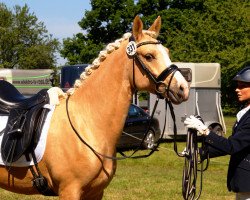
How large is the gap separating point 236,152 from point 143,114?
12622mm

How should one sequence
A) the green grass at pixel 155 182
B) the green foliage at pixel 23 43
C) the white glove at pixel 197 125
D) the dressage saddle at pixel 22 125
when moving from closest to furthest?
the white glove at pixel 197 125 < the dressage saddle at pixel 22 125 < the green grass at pixel 155 182 < the green foliage at pixel 23 43

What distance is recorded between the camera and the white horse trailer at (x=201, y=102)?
19.2 metres

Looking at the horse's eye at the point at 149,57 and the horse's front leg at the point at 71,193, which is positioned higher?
the horse's eye at the point at 149,57

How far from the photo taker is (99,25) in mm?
46344

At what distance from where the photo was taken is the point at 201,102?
779 inches

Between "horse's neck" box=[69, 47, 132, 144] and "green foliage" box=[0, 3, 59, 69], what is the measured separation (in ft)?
167

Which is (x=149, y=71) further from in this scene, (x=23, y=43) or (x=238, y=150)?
(x=23, y=43)

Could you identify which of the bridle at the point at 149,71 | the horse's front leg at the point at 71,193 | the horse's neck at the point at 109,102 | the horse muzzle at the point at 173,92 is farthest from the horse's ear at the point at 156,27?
the horse's front leg at the point at 71,193

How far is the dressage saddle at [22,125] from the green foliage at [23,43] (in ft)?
166

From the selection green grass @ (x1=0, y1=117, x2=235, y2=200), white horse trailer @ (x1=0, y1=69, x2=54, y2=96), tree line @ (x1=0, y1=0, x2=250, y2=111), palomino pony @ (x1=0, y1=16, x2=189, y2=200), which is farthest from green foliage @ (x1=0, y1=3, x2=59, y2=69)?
palomino pony @ (x1=0, y1=16, x2=189, y2=200)

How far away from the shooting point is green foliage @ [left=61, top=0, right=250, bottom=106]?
32625 mm

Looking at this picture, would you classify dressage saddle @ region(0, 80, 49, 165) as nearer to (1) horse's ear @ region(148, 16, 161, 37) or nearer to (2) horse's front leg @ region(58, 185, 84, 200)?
(2) horse's front leg @ region(58, 185, 84, 200)

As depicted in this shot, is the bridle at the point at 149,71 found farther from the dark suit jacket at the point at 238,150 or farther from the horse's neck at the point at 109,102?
the dark suit jacket at the point at 238,150

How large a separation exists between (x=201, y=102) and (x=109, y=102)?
1556 centimetres
